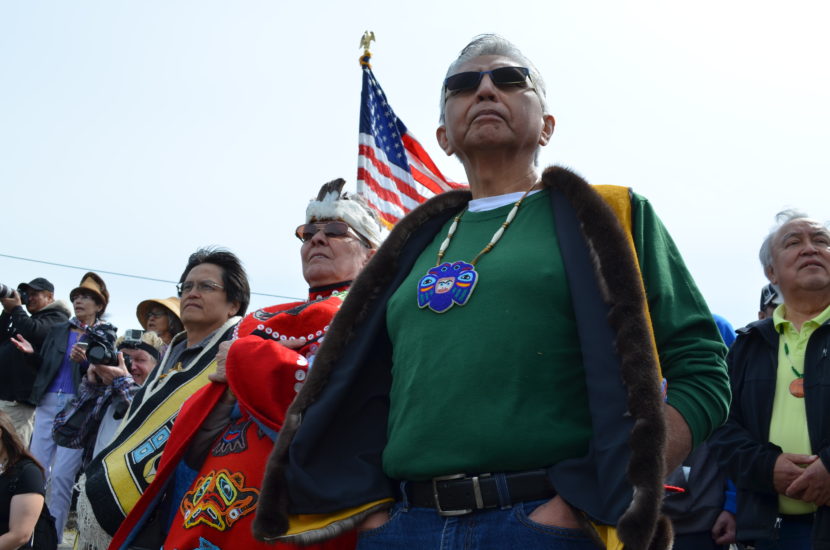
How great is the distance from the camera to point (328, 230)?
3961 millimetres

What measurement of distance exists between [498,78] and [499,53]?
12cm

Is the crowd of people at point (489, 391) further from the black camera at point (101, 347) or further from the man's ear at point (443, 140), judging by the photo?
the black camera at point (101, 347)

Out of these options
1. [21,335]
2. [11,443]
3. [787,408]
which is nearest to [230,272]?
[11,443]

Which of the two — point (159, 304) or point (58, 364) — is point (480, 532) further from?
point (58, 364)

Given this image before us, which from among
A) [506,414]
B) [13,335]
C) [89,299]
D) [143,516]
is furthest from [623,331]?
[13,335]

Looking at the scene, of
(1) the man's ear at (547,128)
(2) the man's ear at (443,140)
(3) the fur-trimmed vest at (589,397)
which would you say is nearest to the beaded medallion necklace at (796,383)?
(1) the man's ear at (547,128)

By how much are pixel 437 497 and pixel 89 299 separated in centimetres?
728

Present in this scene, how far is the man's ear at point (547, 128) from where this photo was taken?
9.20ft

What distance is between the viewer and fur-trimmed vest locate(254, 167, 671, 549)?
193 centimetres

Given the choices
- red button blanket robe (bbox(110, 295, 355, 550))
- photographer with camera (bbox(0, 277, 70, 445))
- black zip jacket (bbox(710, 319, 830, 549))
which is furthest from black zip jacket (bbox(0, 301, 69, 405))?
black zip jacket (bbox(710, 319, 830, 549))

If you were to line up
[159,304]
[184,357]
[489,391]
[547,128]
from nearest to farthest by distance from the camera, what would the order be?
[489,391], [547,128], [184,357], [159,304]

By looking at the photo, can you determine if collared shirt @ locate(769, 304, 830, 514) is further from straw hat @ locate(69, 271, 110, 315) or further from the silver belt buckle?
straw hat @ locate(69, 271, 110, 315)

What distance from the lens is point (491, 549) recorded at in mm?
2031

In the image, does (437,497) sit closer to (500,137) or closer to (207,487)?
(500,137)
